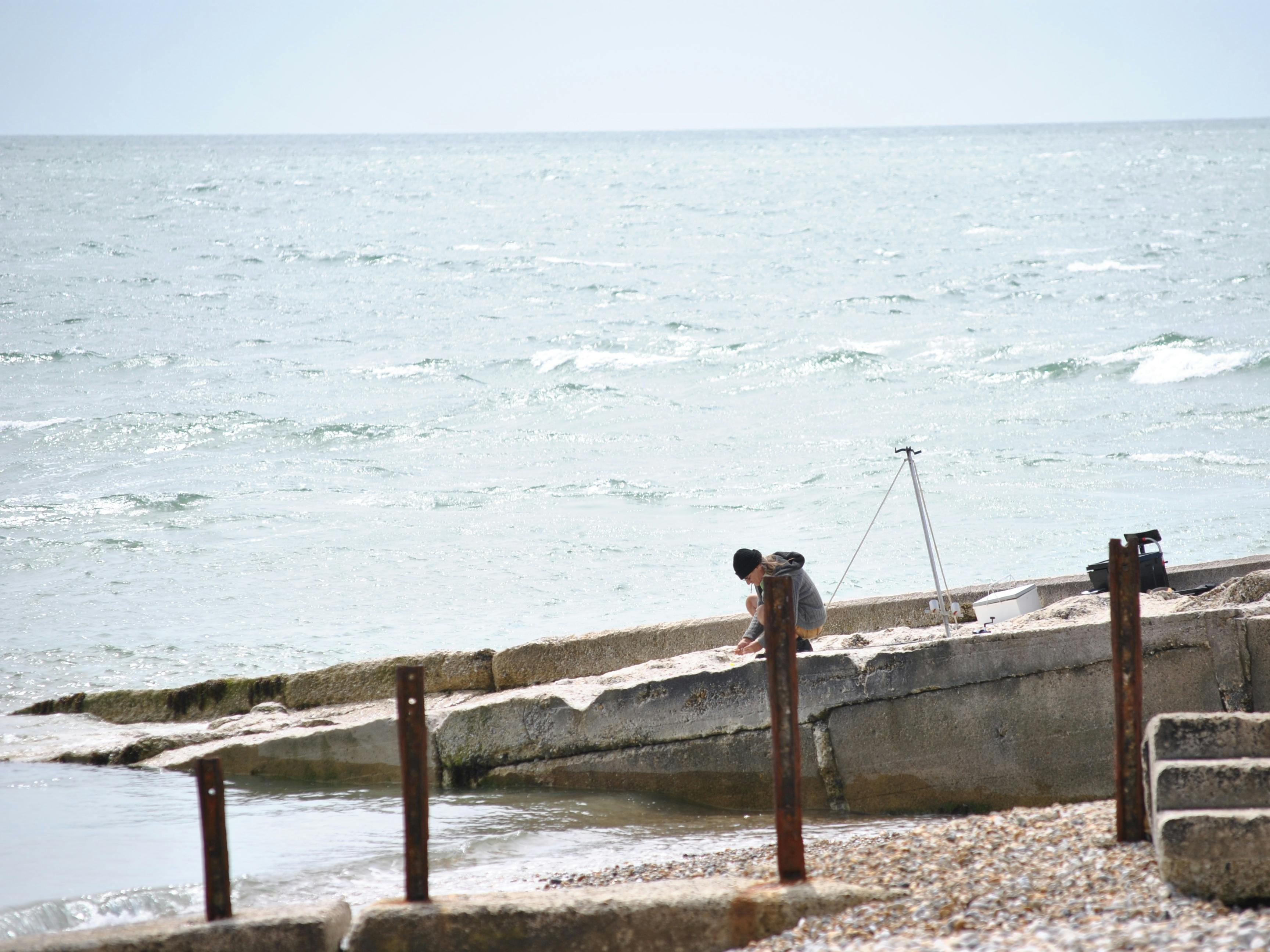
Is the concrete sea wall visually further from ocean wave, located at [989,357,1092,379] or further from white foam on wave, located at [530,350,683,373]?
white foam on wave, located at [530,350,683,373]

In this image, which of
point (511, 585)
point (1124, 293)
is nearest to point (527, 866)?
point (511, 585)

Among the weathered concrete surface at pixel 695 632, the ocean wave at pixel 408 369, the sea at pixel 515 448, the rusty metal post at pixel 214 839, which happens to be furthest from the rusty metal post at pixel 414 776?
the ocean wave at pixel 408 369

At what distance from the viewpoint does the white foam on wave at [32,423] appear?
23.6m

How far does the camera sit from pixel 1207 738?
15.5 feet

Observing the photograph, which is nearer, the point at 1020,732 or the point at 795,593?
the point at 1020,732

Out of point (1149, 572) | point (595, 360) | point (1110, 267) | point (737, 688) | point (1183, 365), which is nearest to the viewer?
point (737, 688)

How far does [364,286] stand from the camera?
4303 centimetres

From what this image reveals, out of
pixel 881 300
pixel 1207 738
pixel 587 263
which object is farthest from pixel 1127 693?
pixel 587 263

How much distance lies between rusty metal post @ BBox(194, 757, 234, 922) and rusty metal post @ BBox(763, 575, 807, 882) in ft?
6.34

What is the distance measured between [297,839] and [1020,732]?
378 cm

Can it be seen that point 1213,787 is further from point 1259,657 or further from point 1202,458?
point 1202,458

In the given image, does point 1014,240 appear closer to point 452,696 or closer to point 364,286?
point 364,286

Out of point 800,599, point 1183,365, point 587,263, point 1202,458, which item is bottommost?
point 800,599

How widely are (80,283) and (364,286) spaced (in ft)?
30.9
